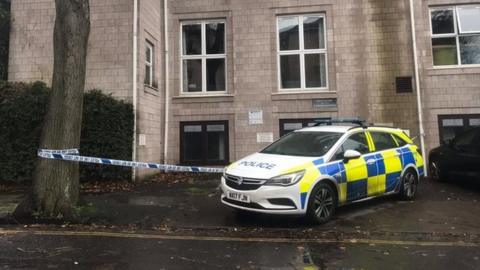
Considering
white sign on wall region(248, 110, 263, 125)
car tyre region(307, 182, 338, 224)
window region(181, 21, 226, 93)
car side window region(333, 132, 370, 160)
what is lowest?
car tyre region(307, 182, 338, 224)

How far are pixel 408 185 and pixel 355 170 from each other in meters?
2.06

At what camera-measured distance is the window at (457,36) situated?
13359 mm

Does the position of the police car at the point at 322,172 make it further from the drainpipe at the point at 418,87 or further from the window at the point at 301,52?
the window at the point at 301,52

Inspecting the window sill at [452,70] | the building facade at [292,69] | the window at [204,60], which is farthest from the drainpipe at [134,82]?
the window sill at [452,70]

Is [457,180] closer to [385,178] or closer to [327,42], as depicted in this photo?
[385,178]

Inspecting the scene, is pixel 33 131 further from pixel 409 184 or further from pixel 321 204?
pixel 409 184

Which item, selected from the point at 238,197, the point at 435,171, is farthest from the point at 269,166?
the point at 435,171

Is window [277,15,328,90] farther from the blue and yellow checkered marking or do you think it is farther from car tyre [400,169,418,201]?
car tyre [400,169,418,201]

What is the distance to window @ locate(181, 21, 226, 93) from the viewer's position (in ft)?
46.3

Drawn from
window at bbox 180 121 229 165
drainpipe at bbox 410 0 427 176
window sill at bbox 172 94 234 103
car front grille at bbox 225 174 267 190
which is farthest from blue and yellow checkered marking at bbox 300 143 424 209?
window sill at bbox 172 94 234 103

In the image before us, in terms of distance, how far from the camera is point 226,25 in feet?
46.0

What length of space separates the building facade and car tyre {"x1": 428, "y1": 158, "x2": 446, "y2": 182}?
4.98 feet

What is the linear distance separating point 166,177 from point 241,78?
3852mm

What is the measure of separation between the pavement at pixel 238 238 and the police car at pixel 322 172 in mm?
365
